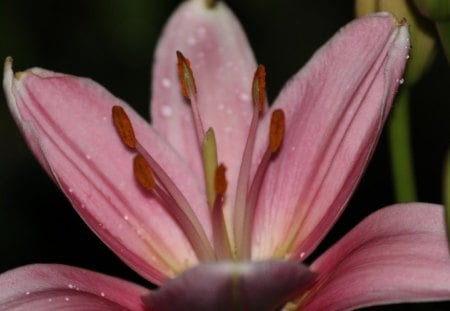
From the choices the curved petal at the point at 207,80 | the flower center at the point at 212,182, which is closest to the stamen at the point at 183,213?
the flower center at the point at 212,182

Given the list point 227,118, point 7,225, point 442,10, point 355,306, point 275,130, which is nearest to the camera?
point 355,306

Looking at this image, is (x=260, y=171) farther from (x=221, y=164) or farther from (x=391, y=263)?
(x=391, y=263)

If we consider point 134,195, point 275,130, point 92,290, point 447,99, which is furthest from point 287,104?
point 447,99

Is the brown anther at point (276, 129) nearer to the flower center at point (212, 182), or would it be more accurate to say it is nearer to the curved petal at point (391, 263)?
the flower center at point (212, 182)

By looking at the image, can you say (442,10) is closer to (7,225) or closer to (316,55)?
(316,55)

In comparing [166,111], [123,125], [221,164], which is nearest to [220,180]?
[221,164]

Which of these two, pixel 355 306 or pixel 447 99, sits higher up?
pixel 355 306

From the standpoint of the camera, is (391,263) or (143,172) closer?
(391,263)

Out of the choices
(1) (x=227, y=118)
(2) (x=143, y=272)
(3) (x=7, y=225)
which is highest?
(1) (x=227, y=118)
